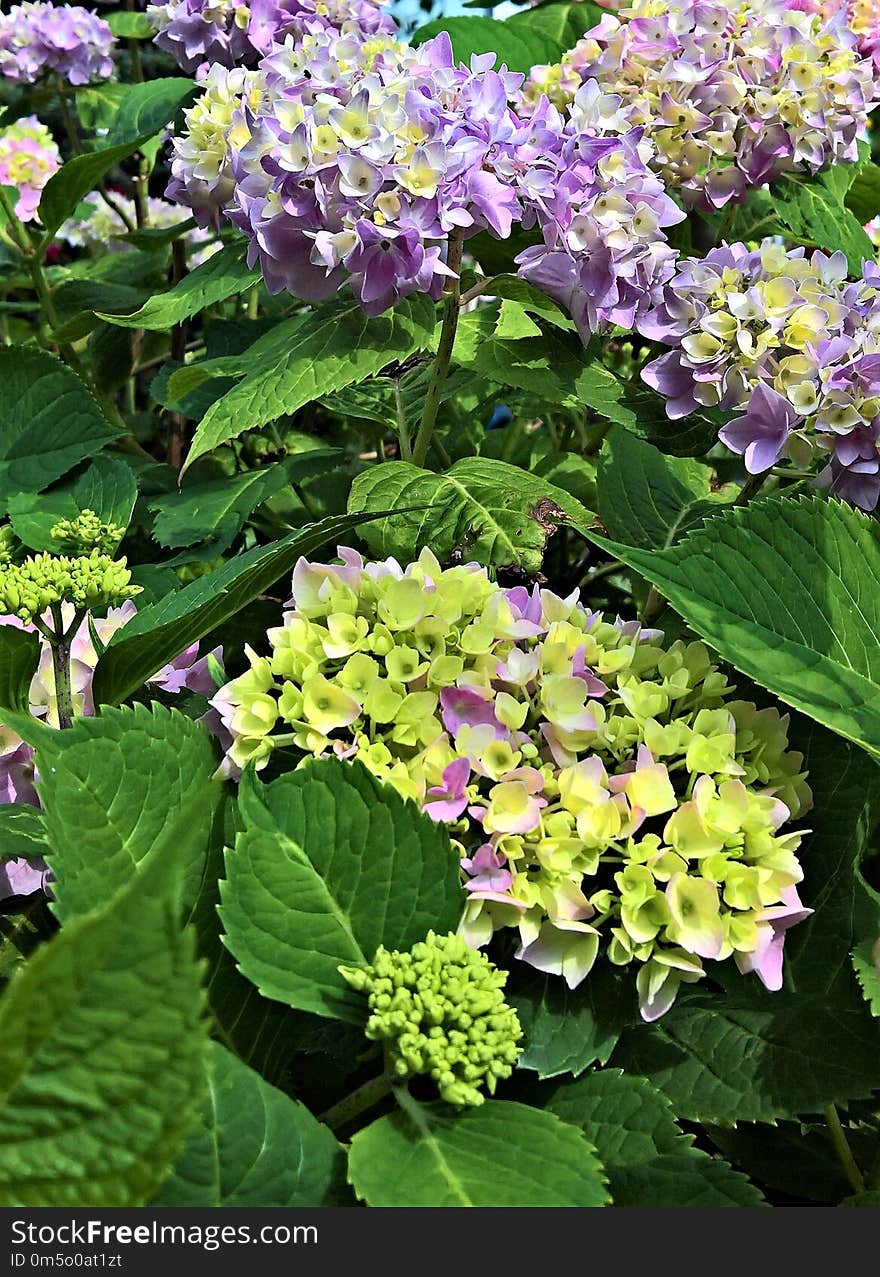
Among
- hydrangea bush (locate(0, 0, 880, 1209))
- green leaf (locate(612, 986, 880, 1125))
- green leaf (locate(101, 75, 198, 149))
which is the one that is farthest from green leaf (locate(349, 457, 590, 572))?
green leaf (locate(101, 75, 198, 149))

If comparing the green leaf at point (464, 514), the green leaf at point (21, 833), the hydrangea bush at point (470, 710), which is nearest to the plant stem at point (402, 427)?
the hydrangea bush at point (470, 710)

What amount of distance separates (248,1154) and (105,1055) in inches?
5.2

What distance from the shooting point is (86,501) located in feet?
3.16

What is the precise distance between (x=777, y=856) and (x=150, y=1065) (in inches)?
14.3

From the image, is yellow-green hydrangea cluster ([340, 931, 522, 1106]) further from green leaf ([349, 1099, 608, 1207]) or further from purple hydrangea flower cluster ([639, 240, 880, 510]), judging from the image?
purple hydrangea flower cluster ([639, 240, 880, 510])

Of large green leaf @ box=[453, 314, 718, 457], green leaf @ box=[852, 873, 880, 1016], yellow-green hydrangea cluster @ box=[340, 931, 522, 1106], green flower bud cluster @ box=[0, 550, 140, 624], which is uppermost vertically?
large green leaf @ box=[453, 314, 718, 457]

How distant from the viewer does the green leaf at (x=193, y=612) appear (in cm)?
64

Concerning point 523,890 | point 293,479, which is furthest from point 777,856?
point 293,479

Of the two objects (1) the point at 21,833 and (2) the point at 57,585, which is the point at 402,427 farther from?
(1) the point at 21,833

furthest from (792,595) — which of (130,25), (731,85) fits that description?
(130,25)

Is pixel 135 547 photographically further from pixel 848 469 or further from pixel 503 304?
pixel 848 469

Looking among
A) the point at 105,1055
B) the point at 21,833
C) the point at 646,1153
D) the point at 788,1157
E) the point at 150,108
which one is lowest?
the point at 788,1157

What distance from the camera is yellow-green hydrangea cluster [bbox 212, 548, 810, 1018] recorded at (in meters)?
0.58

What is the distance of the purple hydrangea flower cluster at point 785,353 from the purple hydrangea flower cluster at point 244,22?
0.54 meters
